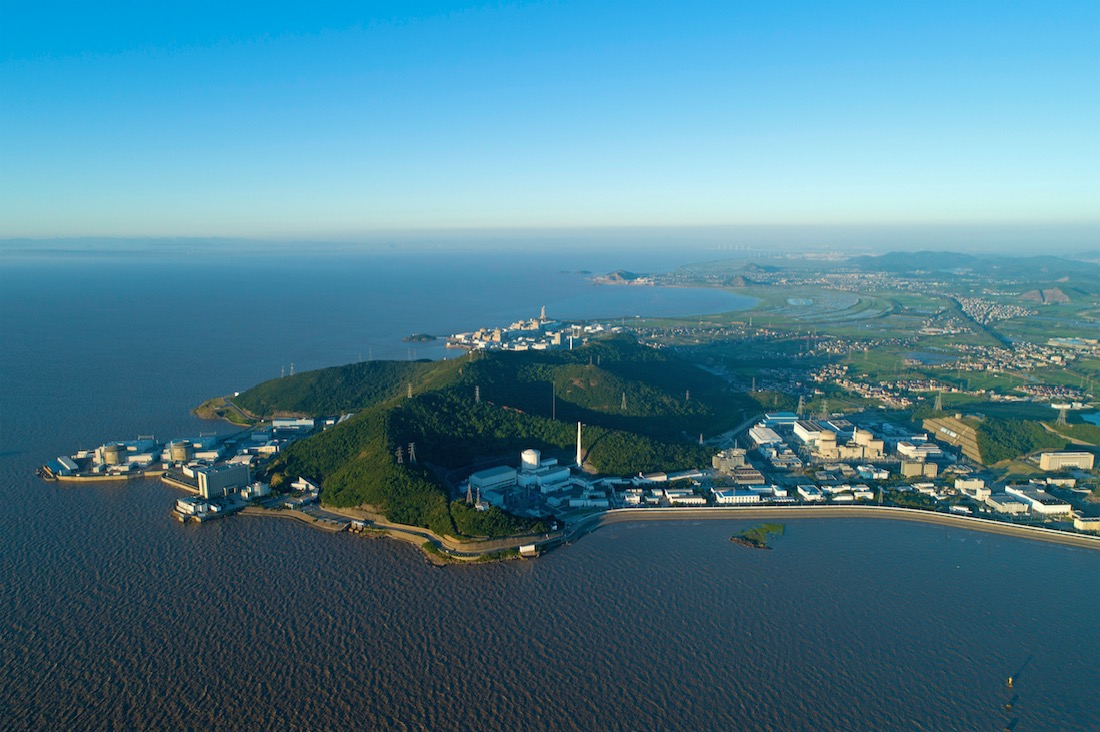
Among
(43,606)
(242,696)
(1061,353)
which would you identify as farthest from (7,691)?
(1061,353)

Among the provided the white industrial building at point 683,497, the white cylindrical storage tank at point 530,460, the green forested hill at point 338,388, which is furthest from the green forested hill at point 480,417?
the white industrial building at point 683,497

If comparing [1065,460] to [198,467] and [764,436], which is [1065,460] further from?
[198,467]

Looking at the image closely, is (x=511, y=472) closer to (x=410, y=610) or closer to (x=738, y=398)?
(x=410, y=610)

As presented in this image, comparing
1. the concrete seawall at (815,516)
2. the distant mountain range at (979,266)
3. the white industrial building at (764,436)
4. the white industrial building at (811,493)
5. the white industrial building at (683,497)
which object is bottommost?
the concrete seawall at (815,516)

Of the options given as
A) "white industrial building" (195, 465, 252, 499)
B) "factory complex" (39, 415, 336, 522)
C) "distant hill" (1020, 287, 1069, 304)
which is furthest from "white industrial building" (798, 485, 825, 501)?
"distant hill" (1020, 287, 1069, 304)

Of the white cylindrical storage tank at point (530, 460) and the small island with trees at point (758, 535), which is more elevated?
the white cylindrical storage tank at point (530, 460)

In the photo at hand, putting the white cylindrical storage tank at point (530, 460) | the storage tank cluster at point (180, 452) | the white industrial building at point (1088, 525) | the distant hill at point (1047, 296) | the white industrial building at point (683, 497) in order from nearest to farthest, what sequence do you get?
the white industrial building at point (1088, 525) < the white industrial building at point (683, 497) < the white cylindrical storage tank at point (530, 460) < the storage tank cluster at point (180, 452) < the distant hill at point (1047, 296)

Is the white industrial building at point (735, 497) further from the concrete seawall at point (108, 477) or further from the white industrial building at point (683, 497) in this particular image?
the concrete seawall at point (108, 477)

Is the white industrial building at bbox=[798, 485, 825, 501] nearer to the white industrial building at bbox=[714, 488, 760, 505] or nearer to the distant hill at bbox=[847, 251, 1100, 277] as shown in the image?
the white industrial building at bbox=[714, 488, 760, 505]
